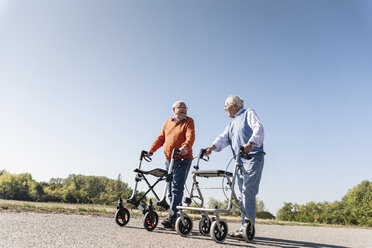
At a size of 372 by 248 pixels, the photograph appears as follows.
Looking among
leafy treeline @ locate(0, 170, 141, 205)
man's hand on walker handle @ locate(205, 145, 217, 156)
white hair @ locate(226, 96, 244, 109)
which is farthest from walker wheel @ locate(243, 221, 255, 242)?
leafy treeline @ locate(0, 170, 141, 205)

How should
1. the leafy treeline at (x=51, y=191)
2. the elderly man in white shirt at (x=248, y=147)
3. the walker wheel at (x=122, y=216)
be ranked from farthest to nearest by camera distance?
the leafy treeline at (x=51, y=191) → the walker wheel at (x=122, y=216) → the elderly man in white shirt at (x=248, y=147)

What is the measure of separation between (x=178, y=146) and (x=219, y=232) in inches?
69.2

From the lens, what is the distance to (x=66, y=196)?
30.4ft

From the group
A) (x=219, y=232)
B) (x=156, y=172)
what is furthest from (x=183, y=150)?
Answer: (x=219, y=232)

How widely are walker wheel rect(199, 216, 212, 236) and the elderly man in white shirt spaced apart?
361mm

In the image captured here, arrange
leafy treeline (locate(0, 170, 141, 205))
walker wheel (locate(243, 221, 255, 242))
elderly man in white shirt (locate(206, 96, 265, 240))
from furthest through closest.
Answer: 1. leafy treeline (locate(0, 170, 141, 205))
2. elderly man in white shirt (locate(206, 96, 265, 240))
3. walker wheel (locate(243, 221, 255, 242))

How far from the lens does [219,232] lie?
12.5 ft

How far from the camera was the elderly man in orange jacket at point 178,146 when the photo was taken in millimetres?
4738

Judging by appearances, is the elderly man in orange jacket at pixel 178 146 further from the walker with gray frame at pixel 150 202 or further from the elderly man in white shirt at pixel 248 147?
the elderly man in white shirt at pixel 248 147

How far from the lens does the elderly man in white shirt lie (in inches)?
165

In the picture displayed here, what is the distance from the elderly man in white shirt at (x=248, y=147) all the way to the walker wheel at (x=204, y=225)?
1.19 ft

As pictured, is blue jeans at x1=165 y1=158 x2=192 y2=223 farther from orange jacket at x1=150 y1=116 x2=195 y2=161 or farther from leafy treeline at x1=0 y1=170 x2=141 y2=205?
leafy treeline at x1=0 y1=170 x2=141 y2=205

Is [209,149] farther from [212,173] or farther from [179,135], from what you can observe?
[212,173]

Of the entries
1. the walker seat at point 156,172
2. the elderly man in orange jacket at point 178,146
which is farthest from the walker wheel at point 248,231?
the walker seat at point 156,172
